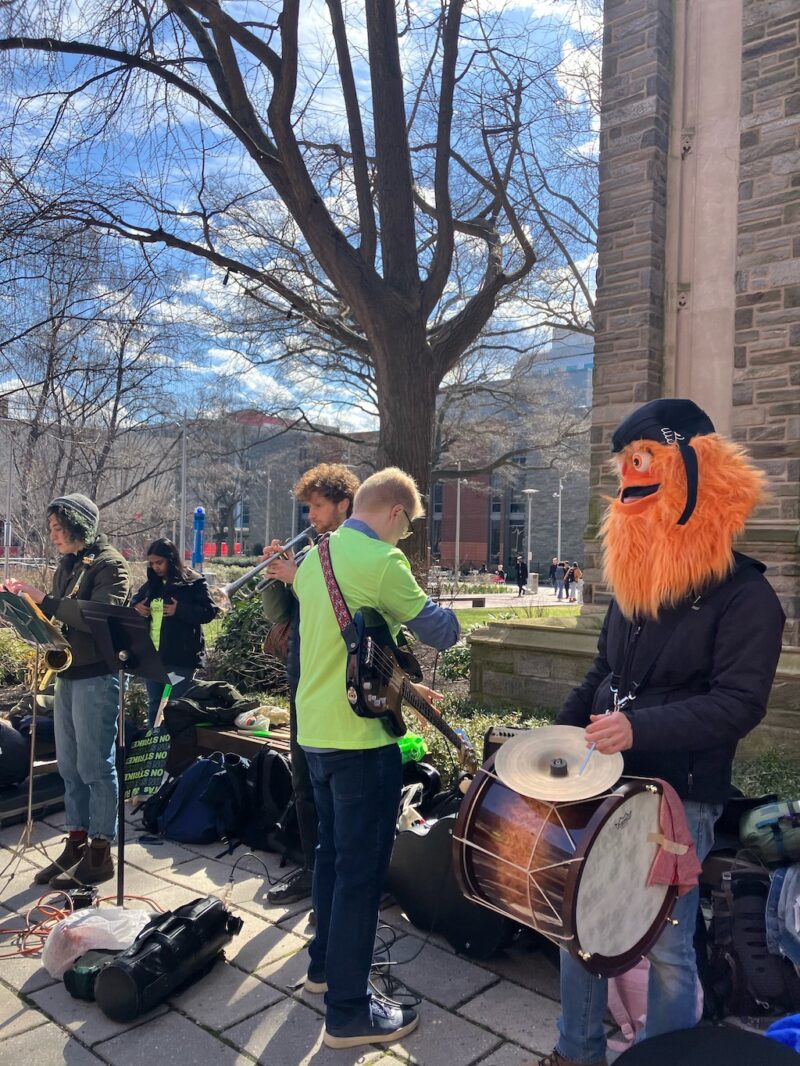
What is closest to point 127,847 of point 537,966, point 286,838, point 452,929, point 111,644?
point 286,838

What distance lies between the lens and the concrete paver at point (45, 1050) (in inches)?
106

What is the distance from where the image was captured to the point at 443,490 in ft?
222

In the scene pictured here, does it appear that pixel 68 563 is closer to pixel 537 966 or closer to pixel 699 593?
pixel 537 966

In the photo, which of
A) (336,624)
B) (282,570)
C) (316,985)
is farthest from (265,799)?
(336,624)

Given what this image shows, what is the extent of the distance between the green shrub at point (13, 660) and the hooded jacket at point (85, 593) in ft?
17.7

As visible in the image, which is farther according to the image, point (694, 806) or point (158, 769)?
point (158, 769)

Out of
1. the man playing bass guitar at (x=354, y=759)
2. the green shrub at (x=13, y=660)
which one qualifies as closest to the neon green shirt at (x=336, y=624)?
the man playing bass guitar at (x=354, y=759)

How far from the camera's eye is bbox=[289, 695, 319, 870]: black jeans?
3.84 m

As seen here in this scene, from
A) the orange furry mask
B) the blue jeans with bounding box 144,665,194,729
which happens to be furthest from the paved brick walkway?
the blue jeans with bounding box 144,665,194,729

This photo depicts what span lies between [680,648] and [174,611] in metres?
4.65

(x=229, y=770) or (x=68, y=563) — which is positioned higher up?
(x=68, y=563)

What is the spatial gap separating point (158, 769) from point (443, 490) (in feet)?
205

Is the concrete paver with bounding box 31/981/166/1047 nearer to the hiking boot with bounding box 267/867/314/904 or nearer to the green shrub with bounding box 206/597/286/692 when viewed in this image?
the hiking boot with bounding box 267/867/314/904

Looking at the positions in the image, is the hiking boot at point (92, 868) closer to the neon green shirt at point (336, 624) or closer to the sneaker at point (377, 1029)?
the sneaker at point (377, 1029)
